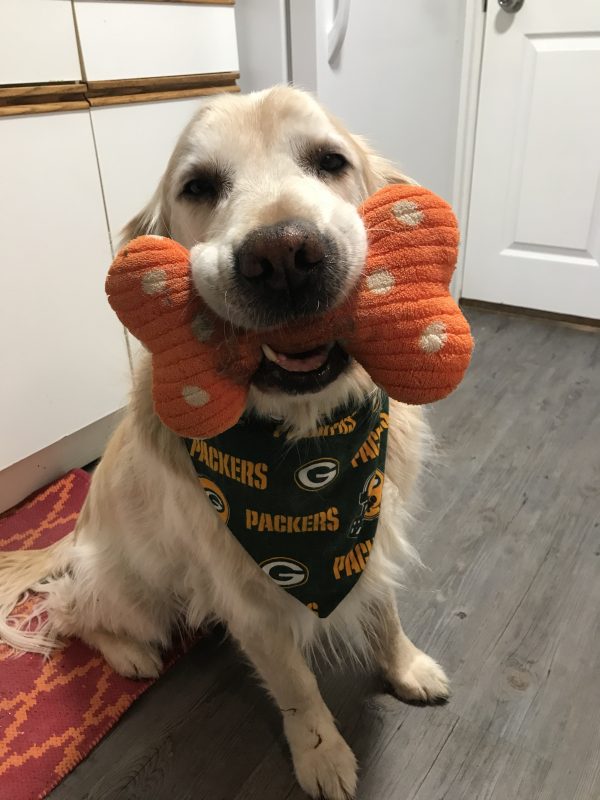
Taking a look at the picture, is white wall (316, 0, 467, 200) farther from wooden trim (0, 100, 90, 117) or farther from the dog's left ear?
the dog's left ear

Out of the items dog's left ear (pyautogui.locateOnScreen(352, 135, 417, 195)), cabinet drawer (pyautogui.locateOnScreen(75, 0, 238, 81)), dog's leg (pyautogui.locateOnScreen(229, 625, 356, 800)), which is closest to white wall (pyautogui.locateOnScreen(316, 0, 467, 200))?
cabinet drawer (pyautogui.locateOnScreen(75, 0, 238, 81))

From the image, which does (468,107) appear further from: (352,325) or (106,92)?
(352,325)

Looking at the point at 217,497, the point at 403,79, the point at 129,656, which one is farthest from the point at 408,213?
the point at 403,79

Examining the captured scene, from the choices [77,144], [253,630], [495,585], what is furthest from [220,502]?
[77,144]

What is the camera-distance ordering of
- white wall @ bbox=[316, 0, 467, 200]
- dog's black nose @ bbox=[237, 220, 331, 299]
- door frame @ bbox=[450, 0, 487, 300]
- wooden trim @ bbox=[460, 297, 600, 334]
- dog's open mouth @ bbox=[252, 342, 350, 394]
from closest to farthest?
dog's black nose @ bbox=[237, 220, 331, 299] < dog's open mouth @ bbox=[252, 342, 350, 394] < white wall @ bbox=[316, 0, 467, 200] < door frame @ bbox=[450, 0, 487, 300] < wooden trim @ bbox=[460, 297, 600, 334]

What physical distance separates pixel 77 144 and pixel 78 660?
4.32 feet

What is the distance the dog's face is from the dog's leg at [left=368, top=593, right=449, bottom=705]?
646 mm

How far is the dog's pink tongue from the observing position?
2.93 feet

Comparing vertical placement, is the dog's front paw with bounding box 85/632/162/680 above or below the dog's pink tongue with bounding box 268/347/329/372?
below

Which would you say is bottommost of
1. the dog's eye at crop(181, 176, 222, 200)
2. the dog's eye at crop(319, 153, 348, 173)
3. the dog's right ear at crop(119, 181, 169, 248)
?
the dog's right ear at crop(119, 181, 169, 248)

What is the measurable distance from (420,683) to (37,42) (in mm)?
1731

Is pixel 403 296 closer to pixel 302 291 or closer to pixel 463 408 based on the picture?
pixel 302 291

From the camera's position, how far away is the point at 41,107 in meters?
1.67

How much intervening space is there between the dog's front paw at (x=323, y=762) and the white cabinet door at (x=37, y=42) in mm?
1604
